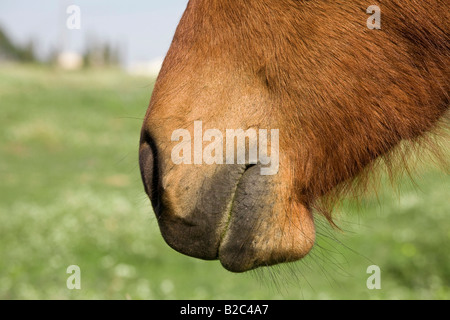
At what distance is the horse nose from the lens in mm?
1952

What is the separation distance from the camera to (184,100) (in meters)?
1.92

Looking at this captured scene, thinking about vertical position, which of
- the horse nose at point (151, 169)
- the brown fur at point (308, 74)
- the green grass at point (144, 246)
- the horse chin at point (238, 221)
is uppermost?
the brown fur at point (308, 74)

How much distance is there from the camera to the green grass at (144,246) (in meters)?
4.28

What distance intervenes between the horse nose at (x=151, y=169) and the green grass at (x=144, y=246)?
32 centimetres

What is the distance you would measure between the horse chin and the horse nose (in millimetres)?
58

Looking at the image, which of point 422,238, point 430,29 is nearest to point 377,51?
point 430,29

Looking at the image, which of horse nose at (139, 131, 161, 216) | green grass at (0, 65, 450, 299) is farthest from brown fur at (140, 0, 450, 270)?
green grass at (0, 65, 450, 299)

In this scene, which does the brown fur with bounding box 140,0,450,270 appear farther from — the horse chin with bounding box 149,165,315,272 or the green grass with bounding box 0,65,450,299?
the green grass with bounding box 0,65,450,299

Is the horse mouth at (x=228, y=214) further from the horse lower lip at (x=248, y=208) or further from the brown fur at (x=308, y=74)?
the brown fur at (x=308, y=74)

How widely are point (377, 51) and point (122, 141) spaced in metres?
13.7

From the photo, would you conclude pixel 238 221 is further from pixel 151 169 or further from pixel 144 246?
pixel 144 246

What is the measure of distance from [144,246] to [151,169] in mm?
4990

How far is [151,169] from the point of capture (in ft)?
6.45

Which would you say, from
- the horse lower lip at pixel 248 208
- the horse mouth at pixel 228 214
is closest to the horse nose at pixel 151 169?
the horse mouth at pixel 228 214
